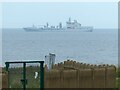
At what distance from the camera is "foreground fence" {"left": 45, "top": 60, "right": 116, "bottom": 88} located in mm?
12845

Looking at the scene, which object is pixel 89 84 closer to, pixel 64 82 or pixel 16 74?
pixel 64 82

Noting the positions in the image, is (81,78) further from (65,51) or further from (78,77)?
(65,51)

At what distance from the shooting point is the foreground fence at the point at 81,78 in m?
12.8

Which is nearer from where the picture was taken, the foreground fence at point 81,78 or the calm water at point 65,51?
the foreground fence at point 81,78

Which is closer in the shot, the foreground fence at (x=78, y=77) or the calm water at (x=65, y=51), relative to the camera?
the foreground fence at (x=78, y=77)

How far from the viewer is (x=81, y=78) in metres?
13.3

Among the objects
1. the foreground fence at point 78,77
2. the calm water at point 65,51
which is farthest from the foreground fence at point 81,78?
the calm water at point 65,51

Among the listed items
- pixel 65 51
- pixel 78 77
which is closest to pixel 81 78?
pixel 78 77

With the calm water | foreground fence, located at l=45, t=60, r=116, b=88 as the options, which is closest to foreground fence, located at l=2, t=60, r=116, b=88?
foreground fence, located at l=45, t=60, r=116, b=88

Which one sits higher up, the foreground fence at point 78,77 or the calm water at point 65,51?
the foreground fence at point 78,77

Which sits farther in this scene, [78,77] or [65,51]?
[65,51]

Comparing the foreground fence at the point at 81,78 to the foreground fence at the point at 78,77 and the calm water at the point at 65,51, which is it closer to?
the foreground fence at the point at 78,77

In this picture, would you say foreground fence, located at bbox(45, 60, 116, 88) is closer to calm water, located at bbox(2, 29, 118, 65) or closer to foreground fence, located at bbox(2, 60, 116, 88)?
foreground fence, located at bbox(2, 60, 116, 88)

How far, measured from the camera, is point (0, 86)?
12.3m
